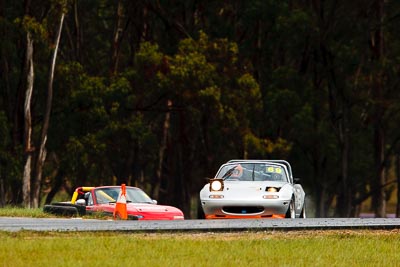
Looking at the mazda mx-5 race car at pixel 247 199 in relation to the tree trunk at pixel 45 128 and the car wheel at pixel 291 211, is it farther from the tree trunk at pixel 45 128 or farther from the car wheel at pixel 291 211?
the tree trunk at pixel 45 128

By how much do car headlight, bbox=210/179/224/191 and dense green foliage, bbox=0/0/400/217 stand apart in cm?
2250

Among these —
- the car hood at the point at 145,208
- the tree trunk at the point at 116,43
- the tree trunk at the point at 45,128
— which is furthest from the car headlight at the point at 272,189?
the tree trunk at the point at 116,43

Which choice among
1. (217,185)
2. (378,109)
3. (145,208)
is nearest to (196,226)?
(217,185)

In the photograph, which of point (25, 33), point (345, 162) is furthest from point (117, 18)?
point (345, 162)

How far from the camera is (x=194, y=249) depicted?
15.3 metres

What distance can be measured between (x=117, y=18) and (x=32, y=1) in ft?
20.4

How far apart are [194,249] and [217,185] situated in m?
7.96

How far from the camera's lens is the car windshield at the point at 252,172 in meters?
24.1

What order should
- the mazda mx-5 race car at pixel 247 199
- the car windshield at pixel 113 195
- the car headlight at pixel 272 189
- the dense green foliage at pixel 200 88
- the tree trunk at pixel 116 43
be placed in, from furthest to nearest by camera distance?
the tree trunk at pixel 116 43 → the dense green foliage at pixel 200 88 → the car windshield at pixel 113 195 → the car headlight at pixel 272 189 → the mazda mx-5 race car at pixel 247 199

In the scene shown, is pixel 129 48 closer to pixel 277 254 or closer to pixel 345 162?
pixel 345 162

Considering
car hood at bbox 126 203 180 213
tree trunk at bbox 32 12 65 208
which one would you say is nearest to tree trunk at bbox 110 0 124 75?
tree trunk at bbox 32 12 65 208

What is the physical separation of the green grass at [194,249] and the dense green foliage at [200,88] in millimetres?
28341

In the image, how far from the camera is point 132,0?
52.9 m

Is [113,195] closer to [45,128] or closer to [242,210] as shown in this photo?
[242,210]
